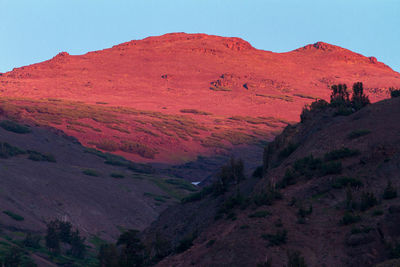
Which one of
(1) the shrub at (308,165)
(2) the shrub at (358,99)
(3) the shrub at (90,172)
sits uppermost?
(2) the shrub at (358,99)

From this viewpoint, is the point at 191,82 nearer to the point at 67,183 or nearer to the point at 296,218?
the point at 67,183

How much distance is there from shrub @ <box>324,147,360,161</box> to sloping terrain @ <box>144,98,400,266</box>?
38mm

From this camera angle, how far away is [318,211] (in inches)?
626

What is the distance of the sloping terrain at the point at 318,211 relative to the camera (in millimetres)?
13617

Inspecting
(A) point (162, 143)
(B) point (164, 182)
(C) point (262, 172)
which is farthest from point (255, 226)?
(A) point (162, 143)

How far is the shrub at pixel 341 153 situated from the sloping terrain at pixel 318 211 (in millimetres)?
38

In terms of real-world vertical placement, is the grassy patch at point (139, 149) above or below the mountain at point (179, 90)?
below

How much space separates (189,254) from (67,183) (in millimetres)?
26497

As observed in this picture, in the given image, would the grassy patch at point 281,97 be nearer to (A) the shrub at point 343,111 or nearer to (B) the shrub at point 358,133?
(A) the shrub at point 343,111

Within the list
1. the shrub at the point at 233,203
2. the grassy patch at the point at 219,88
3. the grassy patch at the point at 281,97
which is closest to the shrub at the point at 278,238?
the shrub at the point at 233,203

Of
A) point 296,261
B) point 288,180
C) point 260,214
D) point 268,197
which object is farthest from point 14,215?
point 296,261

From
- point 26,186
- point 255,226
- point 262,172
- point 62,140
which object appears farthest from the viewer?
point 62,140

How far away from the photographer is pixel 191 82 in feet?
389

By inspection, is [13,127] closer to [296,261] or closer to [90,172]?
[90,172]
